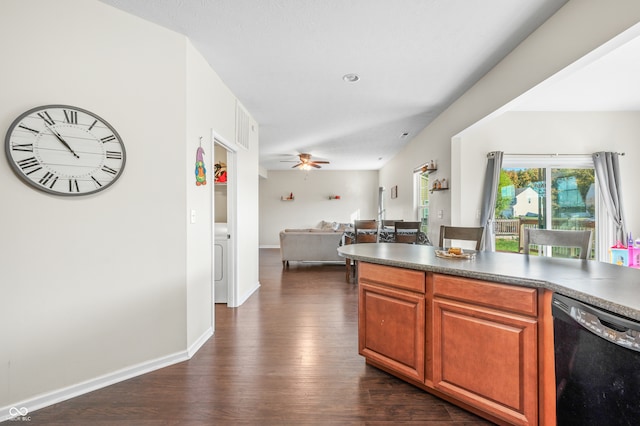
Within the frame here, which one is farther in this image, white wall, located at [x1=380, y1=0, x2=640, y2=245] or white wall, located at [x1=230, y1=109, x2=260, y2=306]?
white wall, located at [x1=230, y1=109, x2=260, y2=306]

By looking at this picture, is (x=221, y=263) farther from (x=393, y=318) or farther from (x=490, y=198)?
(x=490, y=198)

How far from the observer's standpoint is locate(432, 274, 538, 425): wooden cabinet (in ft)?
4.73

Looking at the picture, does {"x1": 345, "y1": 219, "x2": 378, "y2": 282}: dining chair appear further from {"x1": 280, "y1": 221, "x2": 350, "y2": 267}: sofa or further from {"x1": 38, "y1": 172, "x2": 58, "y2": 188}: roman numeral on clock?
{"x1": 38, "y1": 172, "x2": 58, "y2": 188}: roman numeral on clock

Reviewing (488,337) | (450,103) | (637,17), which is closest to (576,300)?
(488,337)

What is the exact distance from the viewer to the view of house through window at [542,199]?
421cm

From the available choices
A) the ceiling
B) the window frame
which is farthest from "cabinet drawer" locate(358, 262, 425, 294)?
the window frame

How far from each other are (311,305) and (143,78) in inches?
121

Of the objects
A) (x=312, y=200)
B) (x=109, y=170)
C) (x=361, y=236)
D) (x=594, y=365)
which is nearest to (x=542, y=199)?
(x=361, y=236)

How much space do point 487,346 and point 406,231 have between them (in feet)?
12.5

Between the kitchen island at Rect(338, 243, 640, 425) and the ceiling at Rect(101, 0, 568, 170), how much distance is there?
1887mm

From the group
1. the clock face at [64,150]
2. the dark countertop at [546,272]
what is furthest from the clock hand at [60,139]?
the dark countertop at [546,272]

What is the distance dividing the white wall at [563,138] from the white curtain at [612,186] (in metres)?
0.15

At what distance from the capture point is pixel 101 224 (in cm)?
206

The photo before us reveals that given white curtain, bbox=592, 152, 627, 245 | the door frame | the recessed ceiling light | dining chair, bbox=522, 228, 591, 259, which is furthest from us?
white curtain, bbox=592, 152, 627, 245
